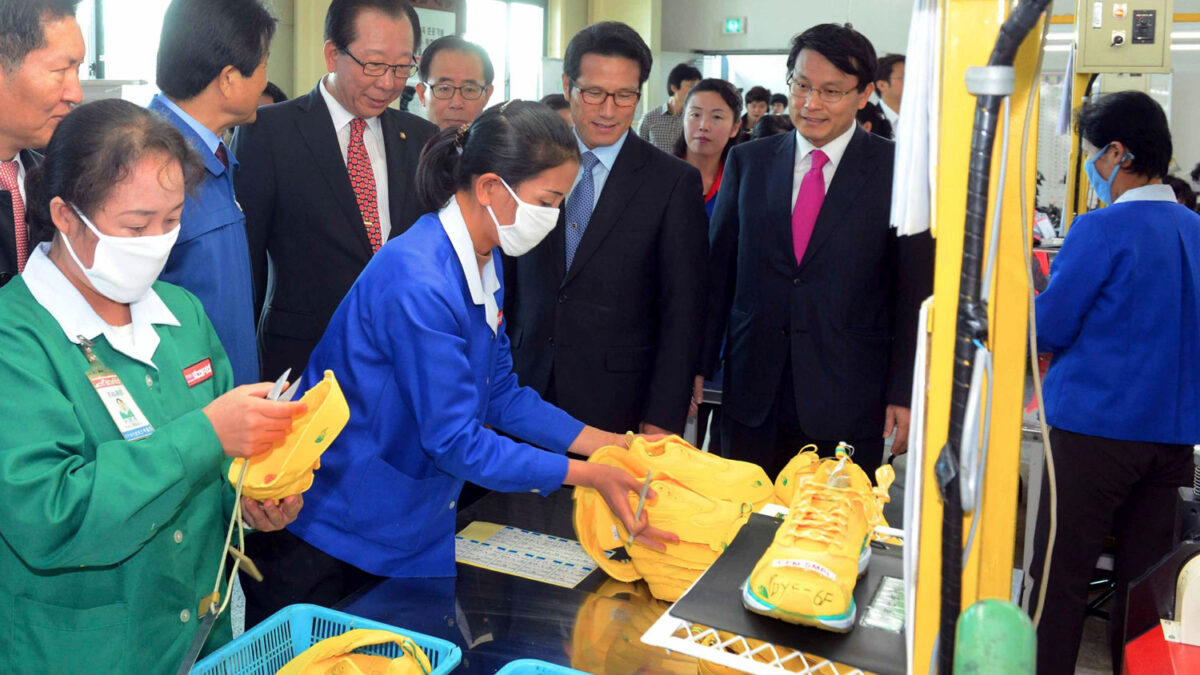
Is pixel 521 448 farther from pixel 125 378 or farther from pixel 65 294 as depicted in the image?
pixel 65 294

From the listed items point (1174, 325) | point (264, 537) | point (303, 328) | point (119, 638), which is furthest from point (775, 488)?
point (1174, 325)

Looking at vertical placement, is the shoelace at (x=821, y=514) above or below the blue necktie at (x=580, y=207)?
below

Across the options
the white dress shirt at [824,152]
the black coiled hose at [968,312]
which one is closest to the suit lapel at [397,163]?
the white dress shirt at [824,152]

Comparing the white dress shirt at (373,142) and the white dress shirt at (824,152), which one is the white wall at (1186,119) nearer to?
the white dress shirt at (824,152)

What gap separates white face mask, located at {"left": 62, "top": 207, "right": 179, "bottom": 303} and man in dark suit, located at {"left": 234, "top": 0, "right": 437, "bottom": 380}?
124cm

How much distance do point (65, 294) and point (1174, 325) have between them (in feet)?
8.96

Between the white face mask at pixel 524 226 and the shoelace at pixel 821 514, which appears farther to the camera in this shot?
the white face mask at pixel 524 226

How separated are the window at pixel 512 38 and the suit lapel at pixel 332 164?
27.6ft

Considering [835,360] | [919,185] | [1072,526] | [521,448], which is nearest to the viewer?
[919,185]

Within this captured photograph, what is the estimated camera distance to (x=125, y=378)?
1.38 meters

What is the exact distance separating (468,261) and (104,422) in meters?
0.66

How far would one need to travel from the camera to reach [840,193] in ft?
8.50

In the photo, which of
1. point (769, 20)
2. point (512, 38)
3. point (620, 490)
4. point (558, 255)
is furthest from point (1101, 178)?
point (769, 20)

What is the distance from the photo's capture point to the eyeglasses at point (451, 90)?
370cm
